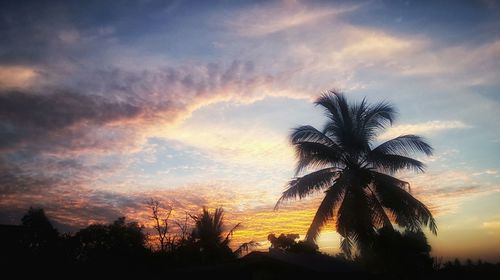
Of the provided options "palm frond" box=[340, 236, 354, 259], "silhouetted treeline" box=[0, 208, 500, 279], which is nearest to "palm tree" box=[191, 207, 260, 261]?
"silhouetted treeline" box=[0, 208, 500, 279]

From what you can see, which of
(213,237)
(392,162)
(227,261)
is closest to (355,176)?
(392,162)

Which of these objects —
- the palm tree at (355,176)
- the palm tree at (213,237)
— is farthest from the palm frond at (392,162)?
the palm tree at (213,237)

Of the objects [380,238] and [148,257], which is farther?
[148,257]

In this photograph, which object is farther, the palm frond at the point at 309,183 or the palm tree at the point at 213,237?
the palm tree at the point at 213,237

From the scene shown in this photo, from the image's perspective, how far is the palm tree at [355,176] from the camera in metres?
16.2

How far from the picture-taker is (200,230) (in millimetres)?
27734

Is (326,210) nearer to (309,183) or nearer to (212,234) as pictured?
(309,183)

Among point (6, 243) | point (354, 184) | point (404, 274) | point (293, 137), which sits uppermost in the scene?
point (293, 137)

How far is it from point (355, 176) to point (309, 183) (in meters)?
2.32

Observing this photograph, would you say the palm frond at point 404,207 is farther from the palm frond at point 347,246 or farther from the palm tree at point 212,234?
the palm tree at point 212,234

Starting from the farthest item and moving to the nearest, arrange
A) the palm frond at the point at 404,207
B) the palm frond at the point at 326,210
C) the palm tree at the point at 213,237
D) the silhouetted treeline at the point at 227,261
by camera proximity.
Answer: the palm tree at the point at 213,237 < the palm frond at the point at 326,210 < the palm frond at the point at 404,207 < the silhouetted treeline at the point at 227,261

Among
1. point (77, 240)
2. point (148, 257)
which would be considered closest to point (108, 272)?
point (148, 257)

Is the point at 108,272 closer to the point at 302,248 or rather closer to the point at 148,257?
the point at 148,257

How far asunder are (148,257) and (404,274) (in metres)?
18.0
